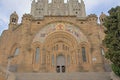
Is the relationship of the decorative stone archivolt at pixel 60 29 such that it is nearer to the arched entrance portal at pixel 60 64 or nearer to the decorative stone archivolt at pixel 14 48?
the decorative stone archivolt at pixel 14 48

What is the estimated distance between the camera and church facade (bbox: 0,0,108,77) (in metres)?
22.4

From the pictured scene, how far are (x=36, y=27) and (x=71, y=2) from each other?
1309 inches

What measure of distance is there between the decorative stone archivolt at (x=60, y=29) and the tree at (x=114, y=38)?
9.72 metres

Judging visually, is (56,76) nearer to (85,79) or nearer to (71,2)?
(85,79)

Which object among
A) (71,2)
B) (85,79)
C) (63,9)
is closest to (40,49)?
(85,79)

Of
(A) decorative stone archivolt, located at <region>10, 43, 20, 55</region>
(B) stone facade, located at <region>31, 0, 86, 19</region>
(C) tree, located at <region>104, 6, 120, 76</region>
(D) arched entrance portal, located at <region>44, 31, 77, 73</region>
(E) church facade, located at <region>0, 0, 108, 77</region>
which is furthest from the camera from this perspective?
(B) stone facade, located at <region>31, 0, 86, 19</region>

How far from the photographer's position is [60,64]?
2386 centimetres

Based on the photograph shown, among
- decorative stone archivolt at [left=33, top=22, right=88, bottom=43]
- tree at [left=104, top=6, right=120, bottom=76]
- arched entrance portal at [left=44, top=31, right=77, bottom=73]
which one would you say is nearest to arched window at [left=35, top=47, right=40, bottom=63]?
arched entrance portal at [left=44, top=31, right=77, bottom=73]

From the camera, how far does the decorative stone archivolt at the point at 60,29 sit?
24469 mm

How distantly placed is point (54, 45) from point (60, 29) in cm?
276

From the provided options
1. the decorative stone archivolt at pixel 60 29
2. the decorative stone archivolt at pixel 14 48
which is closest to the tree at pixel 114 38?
the decorative stone archivolt at pixel 60 29

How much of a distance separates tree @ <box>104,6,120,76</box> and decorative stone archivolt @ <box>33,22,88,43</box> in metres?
9.72

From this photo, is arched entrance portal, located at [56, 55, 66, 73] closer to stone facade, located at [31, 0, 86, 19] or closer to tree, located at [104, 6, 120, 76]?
tree, located at [104, 6, 120, 76]

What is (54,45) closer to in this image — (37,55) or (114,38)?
(37,55)
